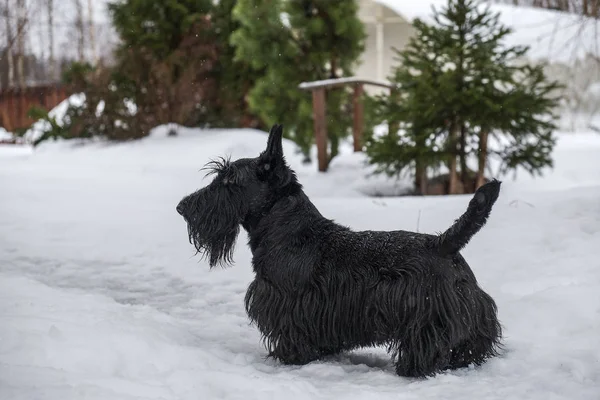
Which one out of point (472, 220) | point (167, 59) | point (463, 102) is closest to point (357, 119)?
point (463, 102)

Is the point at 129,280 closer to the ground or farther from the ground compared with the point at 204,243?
closer to the ground

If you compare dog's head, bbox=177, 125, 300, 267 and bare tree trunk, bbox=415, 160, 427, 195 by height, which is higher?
dog's head, bbox=177, 125, 300, 267

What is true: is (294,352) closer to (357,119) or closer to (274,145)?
(274,145)

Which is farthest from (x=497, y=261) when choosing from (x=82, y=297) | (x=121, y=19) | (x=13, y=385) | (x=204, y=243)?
(x=121, y=19)

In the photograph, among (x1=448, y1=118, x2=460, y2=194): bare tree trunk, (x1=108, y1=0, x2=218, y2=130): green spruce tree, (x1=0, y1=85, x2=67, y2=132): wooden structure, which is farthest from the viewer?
(x1=0, y1=85, x2=67, y2=132): wooden structure

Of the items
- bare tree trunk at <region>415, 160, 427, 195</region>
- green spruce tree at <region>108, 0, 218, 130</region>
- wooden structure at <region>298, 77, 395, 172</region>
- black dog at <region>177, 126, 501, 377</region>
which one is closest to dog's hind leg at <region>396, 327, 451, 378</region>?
black dog at <region>177, 126, 501, 377</region>

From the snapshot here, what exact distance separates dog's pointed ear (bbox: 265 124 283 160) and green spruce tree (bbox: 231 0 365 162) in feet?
28.0

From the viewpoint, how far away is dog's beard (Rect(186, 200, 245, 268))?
3.45 m

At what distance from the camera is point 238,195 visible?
3.41m

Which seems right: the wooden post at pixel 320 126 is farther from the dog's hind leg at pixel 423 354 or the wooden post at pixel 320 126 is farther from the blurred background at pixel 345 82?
the dog's hind leg at pixel 423 354

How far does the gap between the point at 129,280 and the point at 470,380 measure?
2.94 metres

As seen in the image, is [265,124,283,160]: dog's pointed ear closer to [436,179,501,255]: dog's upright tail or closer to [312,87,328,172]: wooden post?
[436,179,501,255]: dog's upright tail

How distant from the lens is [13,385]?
2549mm

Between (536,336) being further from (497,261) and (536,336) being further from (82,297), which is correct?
(82,297)
